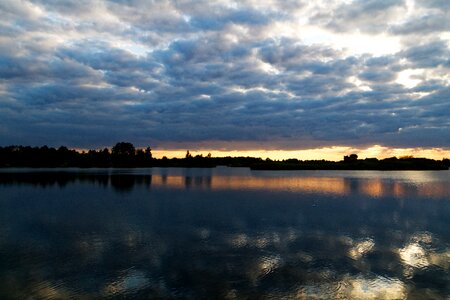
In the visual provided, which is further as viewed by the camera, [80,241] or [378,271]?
[80,241]

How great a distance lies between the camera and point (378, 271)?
1541 cm

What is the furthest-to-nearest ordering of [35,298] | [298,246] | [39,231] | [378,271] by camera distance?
1. [39,231]
2. [298,246]
3. [378,271]
4. [35,298]

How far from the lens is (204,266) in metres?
16.1

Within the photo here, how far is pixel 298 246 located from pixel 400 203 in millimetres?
24888

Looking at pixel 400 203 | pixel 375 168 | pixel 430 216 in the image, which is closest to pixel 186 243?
pixel 430 216

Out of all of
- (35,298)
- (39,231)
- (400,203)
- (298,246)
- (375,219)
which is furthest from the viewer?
(400,203)

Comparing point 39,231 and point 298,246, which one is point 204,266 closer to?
point 298,246

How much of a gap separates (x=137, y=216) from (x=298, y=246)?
1486 centimetres

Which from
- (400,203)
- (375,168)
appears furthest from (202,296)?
(375,168)

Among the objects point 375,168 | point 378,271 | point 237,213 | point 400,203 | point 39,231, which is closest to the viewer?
point 378,271

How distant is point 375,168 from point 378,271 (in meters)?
165

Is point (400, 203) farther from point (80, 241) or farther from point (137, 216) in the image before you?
point (80, 241)

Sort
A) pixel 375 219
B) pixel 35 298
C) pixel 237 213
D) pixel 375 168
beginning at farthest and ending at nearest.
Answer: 1. pixel 375 168
2. pixel 237 213
3. pixel 375 219
4. pixel 35 298

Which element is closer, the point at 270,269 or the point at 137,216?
the point at 270,269
